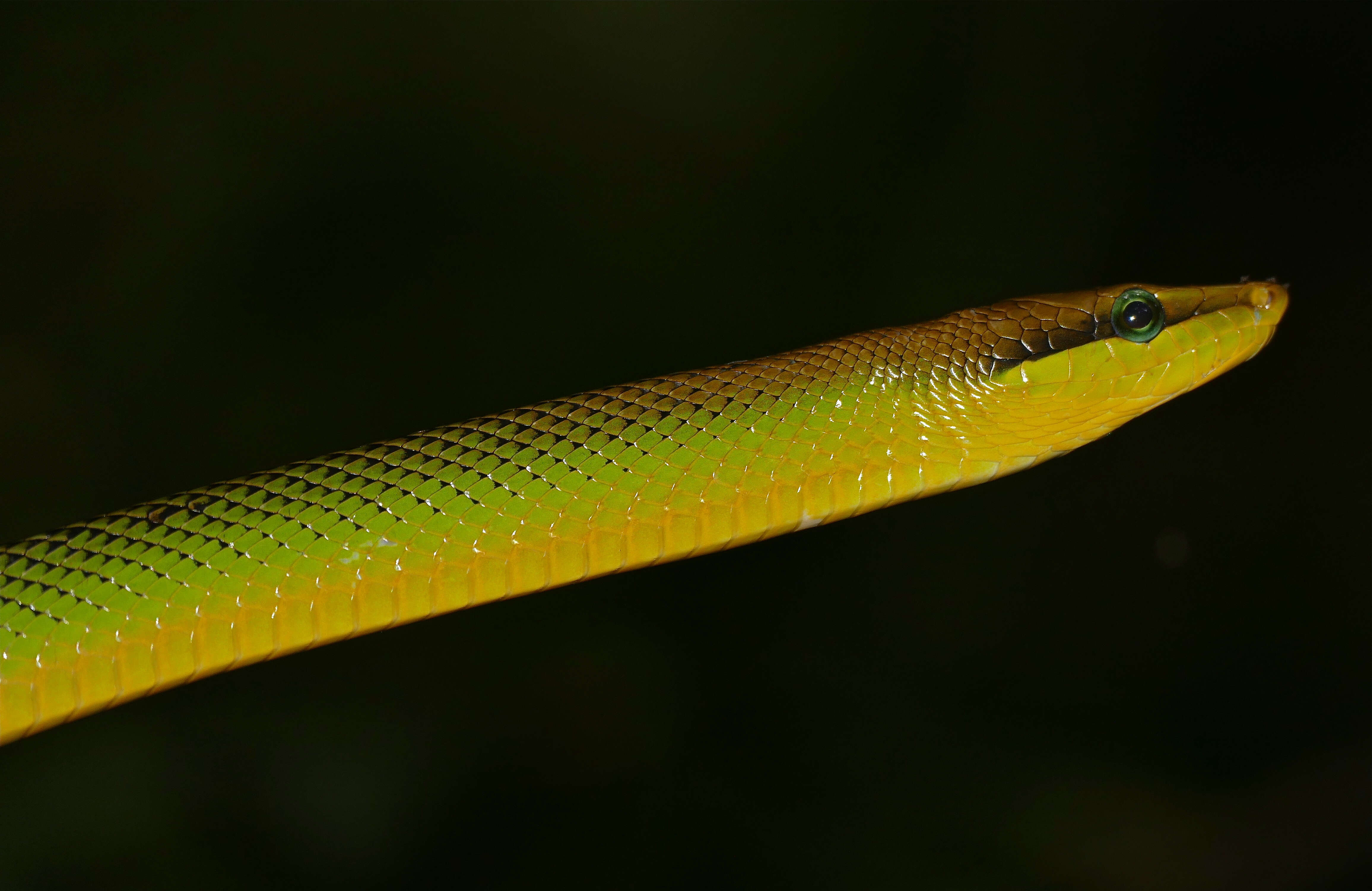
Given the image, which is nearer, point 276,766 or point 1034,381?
point 1034,381

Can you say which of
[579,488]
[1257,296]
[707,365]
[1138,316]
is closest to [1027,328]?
[1138,316]

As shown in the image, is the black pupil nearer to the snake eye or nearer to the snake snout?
the snake eye

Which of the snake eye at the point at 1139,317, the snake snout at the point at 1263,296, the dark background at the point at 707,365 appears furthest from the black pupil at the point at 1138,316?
the dark background at the point at 707,365

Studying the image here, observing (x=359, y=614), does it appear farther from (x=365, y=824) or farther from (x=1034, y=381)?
(x=365, y=824)

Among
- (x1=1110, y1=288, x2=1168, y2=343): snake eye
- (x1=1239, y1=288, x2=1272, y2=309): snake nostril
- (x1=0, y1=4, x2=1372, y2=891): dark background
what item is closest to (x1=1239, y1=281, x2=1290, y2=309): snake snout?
(x1=1239, y1=288, x2=1272, y2=309): snake nostril

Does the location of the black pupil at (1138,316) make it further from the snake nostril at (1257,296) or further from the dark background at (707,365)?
the dark background at (707,365)

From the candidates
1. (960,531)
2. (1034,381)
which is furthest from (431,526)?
(960,531)

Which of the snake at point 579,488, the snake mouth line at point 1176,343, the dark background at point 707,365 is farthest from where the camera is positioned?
the dark background at point 707,365
